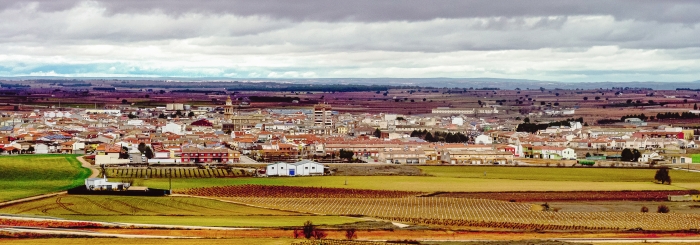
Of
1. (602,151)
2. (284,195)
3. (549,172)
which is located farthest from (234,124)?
(284,195)

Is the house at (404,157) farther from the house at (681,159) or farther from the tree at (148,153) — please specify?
the house at (681,159)

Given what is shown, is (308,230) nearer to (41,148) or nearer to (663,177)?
(663,177)

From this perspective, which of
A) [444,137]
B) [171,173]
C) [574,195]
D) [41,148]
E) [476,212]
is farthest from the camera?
[444,137]

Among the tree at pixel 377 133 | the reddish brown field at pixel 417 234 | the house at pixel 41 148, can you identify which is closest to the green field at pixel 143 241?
the reddish brown field at pixel 417 234

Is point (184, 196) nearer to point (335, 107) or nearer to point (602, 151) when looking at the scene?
point (602, 151)

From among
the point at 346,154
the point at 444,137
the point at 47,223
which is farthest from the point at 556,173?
the point at 47,223

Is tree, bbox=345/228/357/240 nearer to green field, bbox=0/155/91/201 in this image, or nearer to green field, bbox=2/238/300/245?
green field, bbox=2/238/300/245
